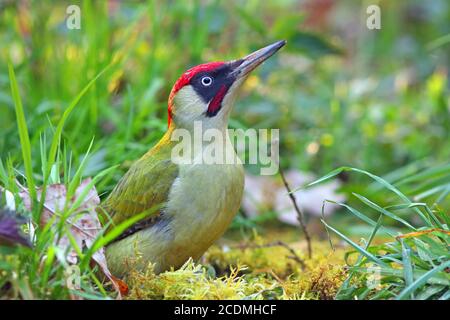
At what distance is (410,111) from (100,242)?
3.81m

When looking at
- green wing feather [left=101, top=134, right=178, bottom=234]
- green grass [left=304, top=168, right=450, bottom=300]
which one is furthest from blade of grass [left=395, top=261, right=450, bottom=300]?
green wing feather [left=101, top=134, right=178, bottom=234]

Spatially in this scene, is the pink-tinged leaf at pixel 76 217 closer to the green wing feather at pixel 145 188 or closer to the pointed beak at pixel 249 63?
the green wing feather at pixel 145 188

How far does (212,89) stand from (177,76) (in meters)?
1.63

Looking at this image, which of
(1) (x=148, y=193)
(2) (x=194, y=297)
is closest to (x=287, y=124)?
(1) (x=148, y=193)

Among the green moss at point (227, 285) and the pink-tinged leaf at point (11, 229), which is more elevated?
A: the pink-tinged leaf at point (11, 229)

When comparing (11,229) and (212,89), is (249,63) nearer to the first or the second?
(212,89)

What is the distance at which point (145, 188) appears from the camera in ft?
10.4

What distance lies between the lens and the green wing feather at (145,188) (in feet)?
Answer: 10.2

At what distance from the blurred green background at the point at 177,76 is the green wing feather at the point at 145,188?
58cm

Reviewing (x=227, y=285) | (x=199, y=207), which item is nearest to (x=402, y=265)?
(x=227, y=285)

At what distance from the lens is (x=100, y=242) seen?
2303 millimetres

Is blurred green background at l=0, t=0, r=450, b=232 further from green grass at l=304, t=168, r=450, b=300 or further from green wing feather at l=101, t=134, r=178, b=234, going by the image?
green grass at l=304, t=168, r=450, b=300

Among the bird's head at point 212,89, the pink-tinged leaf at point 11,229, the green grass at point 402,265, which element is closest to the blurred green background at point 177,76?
the bird's head at point 212,89

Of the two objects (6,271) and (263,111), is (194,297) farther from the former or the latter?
(263,111)
